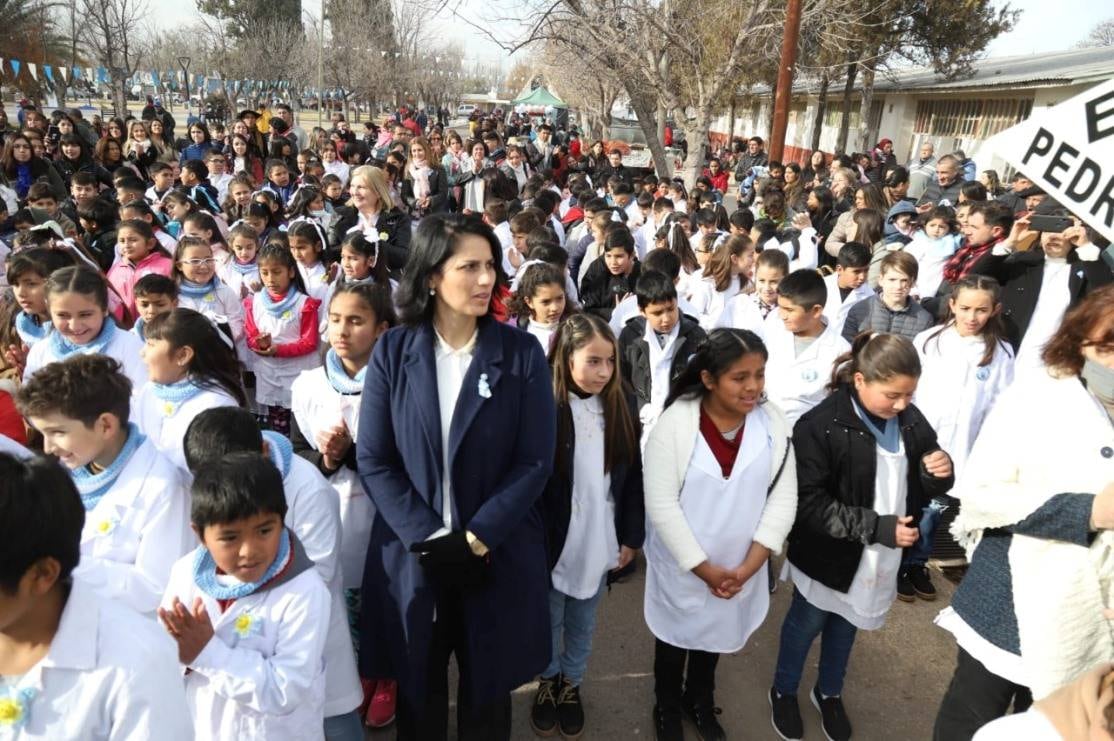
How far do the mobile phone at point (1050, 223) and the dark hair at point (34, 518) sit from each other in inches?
189

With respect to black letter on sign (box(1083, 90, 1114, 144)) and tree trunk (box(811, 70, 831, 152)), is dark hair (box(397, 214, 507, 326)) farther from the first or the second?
tree trunk (box(811, 70, 831, 152))

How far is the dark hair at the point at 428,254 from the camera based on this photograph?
212 cm

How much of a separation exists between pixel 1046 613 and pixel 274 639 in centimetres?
204

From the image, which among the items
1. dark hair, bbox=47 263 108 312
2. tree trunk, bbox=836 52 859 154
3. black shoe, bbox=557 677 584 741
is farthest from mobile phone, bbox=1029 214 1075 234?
tree trunk, bbox=836 52 859 154

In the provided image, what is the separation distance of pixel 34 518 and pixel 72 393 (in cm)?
101

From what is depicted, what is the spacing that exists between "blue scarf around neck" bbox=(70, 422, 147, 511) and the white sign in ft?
8.76

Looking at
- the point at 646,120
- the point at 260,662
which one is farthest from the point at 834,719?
the point at 646,120

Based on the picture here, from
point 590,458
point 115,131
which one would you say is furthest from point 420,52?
point 590,458

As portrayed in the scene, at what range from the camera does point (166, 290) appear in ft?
11.8

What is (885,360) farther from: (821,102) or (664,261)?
(821,102)

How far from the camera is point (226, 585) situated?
6.06ft

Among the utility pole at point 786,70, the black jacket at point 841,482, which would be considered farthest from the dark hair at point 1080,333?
the utility pole at point 786,70

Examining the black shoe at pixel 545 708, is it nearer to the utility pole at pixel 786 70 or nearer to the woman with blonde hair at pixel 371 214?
the woman with blonde hair at pixel 371 214

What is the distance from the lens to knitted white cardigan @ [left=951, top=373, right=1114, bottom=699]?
1.85 m
